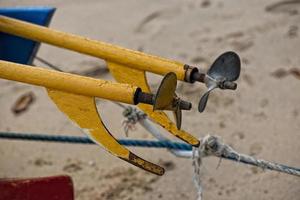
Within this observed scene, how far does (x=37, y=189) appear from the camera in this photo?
1.45 m

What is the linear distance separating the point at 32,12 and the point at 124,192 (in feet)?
2.21

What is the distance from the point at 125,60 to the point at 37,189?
0.44m

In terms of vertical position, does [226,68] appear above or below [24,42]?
above

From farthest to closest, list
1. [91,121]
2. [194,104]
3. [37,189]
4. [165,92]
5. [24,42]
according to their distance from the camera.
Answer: [194,104]
[24,42]
[37,189]
[91,121]
[165,92]

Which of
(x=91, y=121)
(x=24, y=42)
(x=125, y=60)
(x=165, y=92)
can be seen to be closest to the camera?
(x=165, y=92)

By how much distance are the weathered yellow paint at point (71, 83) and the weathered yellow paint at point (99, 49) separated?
19cm


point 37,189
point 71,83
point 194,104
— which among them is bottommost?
point 37,189

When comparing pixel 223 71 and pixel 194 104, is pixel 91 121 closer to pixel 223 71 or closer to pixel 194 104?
pixel 223 71

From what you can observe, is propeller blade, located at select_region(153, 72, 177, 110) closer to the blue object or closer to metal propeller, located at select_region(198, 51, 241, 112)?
metal propeller, located at select_region(198, 51, 241, 112)

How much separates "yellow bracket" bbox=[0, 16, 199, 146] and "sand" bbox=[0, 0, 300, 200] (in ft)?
2.05

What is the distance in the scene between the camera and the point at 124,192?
184 centimetres

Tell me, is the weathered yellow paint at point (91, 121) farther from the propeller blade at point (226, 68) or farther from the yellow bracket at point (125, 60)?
the propeller blade at point (226, 68)

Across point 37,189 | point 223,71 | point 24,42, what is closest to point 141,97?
point 223,71

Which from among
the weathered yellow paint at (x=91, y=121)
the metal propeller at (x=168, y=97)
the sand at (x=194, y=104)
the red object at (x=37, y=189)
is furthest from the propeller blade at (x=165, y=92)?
the sand at (x=194, y=104)
